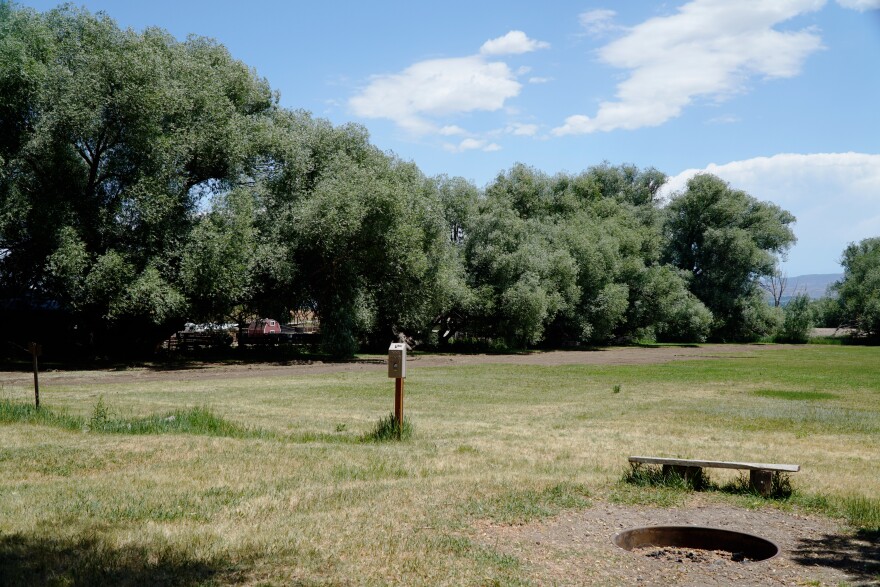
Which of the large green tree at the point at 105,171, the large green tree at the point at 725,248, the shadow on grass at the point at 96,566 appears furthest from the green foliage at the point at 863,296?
the shadow on grass at the point at 96,566

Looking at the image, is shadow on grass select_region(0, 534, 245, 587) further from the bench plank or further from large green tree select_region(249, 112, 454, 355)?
large green tree select_region(249, 112, 454, 355)

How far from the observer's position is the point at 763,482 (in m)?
8.33

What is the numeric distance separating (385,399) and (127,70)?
17401 millimetres

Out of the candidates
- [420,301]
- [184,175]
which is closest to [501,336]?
[420,301]

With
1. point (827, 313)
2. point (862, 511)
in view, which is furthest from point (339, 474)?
point (827, 313)

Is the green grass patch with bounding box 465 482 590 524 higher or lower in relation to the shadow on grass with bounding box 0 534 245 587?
lower

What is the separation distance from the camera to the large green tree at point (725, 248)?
227ft

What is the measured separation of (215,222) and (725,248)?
52.3 m

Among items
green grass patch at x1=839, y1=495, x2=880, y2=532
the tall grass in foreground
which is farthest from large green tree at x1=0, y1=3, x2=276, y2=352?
green grass patch at x1=839, y1=495, x2=880, y2=532

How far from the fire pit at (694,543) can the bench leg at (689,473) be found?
188cm

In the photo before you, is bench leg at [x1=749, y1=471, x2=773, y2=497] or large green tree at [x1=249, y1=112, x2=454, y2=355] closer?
bench leg at [x1=749, y1=471, x2=773, y2=497]

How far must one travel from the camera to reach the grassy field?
5887 mm

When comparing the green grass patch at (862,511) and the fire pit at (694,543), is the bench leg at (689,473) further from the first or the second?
the fire pit at (694,543)

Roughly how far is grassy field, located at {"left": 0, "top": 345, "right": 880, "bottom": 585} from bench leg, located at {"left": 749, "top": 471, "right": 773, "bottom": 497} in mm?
206
